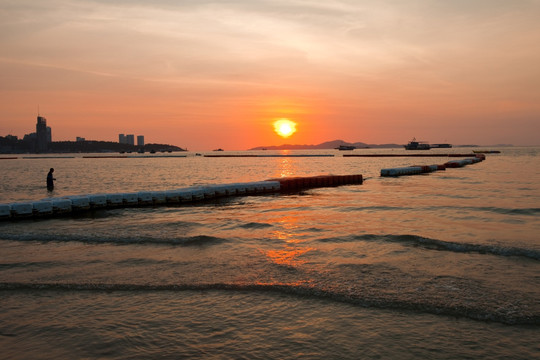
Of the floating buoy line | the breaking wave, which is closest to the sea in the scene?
the breaking wave

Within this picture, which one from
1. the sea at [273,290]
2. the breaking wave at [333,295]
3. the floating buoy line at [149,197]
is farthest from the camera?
the floating buoy line at [149,197]

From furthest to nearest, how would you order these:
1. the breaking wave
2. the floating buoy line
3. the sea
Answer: the floating buoy line, the breaking wave, the sea

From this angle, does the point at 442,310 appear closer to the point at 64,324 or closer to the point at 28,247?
the point at 64,324

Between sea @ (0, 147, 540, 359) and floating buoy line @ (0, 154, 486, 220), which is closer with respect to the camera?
sea @ (0, 147, 540, 359)

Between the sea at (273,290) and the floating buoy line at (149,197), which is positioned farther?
the floating buoy line at (149,197)

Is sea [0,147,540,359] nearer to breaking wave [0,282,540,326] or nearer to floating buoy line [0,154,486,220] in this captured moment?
breaking wave [0,282,540,326]

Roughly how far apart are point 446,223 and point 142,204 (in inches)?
869

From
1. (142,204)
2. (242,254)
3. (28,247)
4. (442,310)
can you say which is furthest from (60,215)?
(442,310)

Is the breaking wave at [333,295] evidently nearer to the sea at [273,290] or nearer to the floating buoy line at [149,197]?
the sea at [273,290]

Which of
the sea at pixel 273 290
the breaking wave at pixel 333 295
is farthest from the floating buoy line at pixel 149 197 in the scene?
the breaking wave at pixel 333 295

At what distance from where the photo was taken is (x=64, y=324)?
8867mm

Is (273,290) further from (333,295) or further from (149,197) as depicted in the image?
(149,197)

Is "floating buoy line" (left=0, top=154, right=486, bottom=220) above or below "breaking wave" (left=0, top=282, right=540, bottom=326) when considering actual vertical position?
above

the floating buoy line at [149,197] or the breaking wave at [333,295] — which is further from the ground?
the floating buoy line at [149,197]
